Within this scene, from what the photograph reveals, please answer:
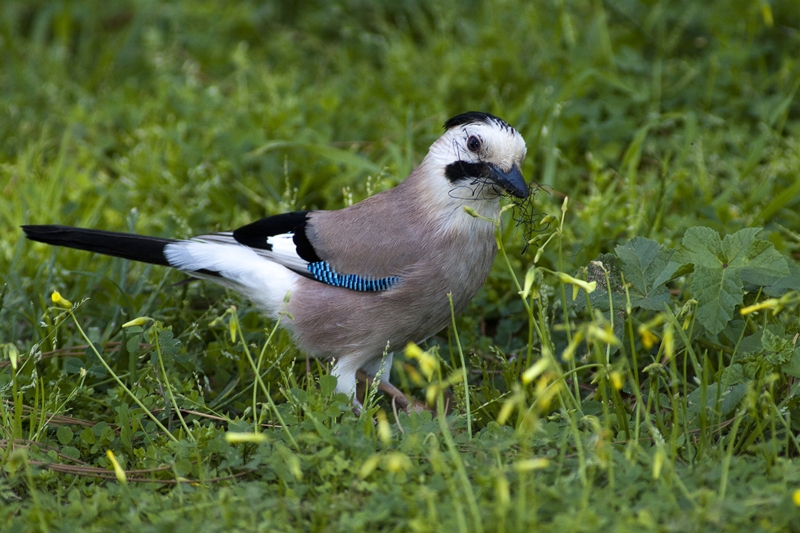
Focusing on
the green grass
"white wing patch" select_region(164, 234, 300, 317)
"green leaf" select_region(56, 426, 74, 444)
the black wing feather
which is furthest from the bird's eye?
"green leaf" select_region(56, 426, 74, 444)

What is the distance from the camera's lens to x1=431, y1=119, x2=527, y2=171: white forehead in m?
3.30

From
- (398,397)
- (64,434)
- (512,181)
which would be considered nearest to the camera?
(64,434)

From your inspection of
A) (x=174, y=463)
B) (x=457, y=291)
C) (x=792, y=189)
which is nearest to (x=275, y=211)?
(x=457, y=291)

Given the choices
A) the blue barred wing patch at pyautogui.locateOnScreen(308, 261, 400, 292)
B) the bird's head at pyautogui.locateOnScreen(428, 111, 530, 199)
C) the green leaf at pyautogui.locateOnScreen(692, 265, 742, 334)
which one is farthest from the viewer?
the blue barred wing patch at pyautogui.locateOnScreen(308, 261, 400, 292)

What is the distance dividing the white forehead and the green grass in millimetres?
286

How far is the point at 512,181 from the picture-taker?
128 inches

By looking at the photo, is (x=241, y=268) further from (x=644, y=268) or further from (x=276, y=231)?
(x=644, y=268)

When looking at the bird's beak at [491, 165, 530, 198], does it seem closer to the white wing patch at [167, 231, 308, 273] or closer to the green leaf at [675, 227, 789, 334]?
the green leaf at [675, 227, 789, 334]

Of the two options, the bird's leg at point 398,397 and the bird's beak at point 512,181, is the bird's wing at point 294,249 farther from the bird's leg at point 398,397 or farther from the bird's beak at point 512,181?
the bird's beak at point 512,181

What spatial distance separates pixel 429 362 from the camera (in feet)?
6.95

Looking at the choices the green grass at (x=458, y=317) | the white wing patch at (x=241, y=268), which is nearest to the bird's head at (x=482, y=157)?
the green grass at (x=458, y=317)

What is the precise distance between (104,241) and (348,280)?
99cm

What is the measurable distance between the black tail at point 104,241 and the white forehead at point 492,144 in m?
1.28

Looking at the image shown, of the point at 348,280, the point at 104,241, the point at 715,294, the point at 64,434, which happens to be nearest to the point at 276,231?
the point at 348,280
